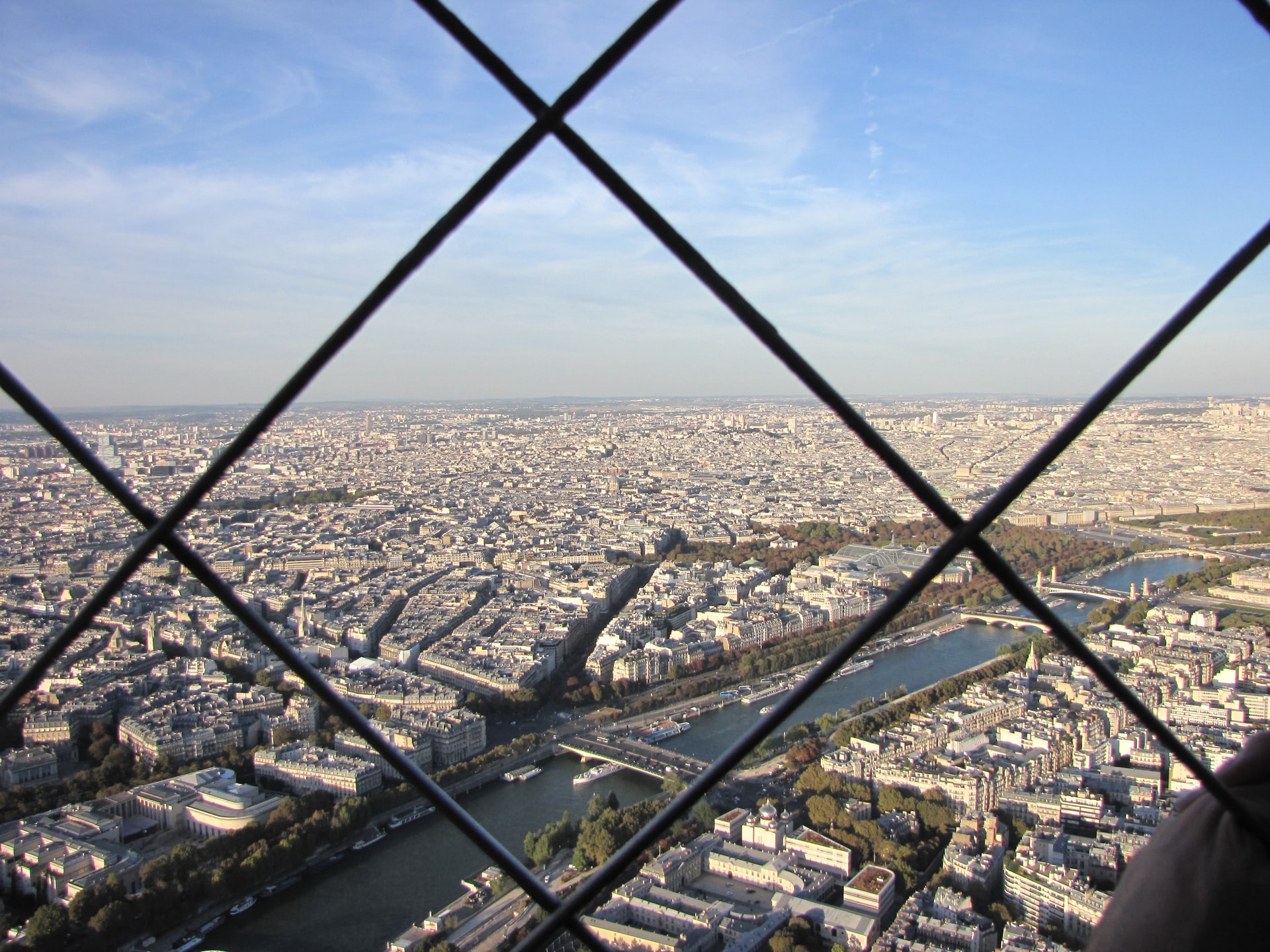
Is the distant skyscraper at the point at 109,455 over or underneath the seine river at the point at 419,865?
over

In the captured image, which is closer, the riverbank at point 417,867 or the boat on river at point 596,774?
the riverbank at point 417,867

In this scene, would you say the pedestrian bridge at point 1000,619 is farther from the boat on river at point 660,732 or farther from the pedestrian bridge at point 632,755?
the pedestrian bridge at point 632,755

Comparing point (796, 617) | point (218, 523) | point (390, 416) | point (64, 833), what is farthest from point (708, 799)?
point (390, 416)

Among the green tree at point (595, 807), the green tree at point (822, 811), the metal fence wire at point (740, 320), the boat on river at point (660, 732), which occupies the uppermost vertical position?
the metal fence wire at point (740, 320)

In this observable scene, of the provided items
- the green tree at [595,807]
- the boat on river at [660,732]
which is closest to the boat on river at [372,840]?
the green tree at [595,807]

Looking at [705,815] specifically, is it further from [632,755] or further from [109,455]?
[109,455]

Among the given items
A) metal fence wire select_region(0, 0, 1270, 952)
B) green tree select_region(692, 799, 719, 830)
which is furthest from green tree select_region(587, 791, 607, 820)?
metal fence wire select_region(0, 0, 1270, 952)

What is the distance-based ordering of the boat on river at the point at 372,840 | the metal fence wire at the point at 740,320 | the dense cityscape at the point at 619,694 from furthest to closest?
the boat on river at the point at 372,840 → the dense cityscape at the point at 619,694 → the metal fence wire at the point at 740,320

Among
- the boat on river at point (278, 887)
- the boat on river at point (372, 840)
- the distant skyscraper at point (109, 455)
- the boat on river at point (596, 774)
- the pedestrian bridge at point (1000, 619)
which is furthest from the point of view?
the distant skyscraper at point (109, 455)
